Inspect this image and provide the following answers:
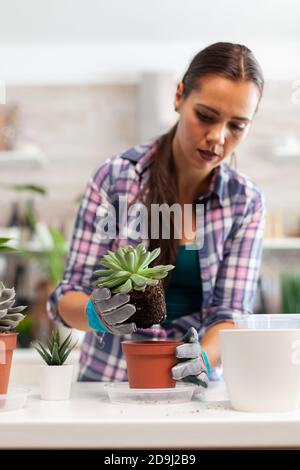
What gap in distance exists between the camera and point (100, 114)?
3.89 metres

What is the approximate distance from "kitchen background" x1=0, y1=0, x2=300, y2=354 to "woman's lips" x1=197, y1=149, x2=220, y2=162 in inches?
88.6

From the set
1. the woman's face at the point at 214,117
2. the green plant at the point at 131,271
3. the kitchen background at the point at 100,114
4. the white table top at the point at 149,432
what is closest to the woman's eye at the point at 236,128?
the woman's face at the point at 214,117

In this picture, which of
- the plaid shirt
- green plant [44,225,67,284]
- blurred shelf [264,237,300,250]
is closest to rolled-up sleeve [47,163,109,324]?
the plaid shirt

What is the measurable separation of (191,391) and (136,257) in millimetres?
220

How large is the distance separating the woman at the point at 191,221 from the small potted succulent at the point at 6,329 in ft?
0.99

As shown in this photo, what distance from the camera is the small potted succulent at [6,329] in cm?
95

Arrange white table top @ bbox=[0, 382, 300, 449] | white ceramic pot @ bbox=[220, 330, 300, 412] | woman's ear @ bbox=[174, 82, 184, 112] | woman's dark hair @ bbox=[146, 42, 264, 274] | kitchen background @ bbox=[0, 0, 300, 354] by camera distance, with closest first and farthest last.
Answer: white table top @ bbox=[0, 382, 300, 449] → white ceramic pot @ bbox=[220, 330, 300, 412] → woman's dark hair @ bbox=[146, 42, 264, 274] → woman's ear @ bbox=[174, 82, 184, 112] → kitchen background @ bbox=[0, 0, 300, 354]

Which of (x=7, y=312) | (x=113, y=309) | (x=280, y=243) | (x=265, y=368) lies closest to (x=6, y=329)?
(x=7, y=312)

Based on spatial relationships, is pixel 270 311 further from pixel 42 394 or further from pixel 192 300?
pixel 42 394

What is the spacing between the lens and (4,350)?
95 cm

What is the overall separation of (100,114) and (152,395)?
10.2ft

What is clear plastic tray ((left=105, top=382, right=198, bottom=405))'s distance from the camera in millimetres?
958

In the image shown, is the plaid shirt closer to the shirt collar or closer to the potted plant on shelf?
the shirt collar

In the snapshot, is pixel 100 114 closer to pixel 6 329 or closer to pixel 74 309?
pixel 74 309
